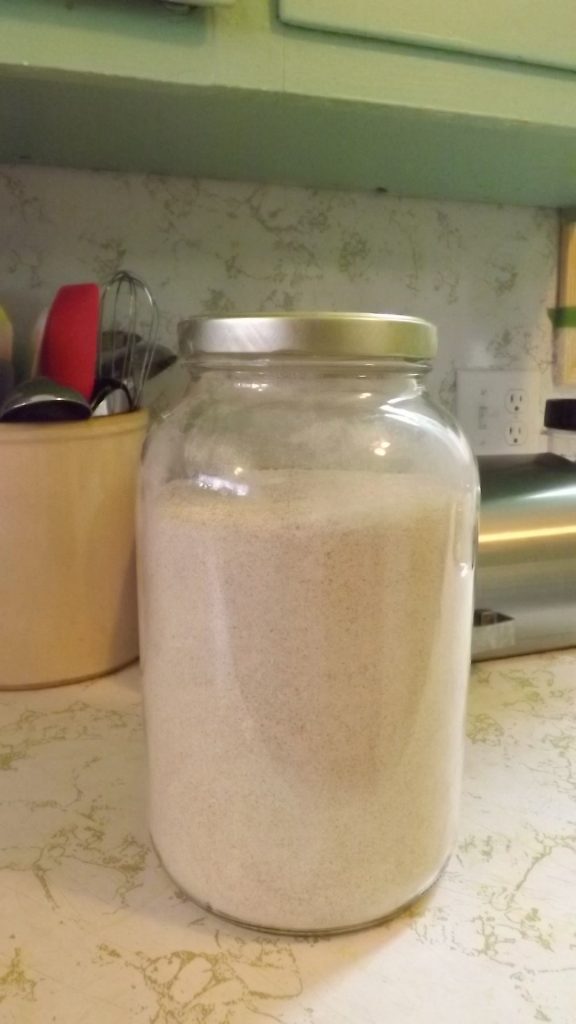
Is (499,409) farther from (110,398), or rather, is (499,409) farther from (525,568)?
(110,398)

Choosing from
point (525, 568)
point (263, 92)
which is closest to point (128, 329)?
→ point (263, 92)

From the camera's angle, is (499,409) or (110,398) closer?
(110,398)

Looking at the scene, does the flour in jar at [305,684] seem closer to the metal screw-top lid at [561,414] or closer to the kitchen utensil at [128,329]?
the kitchen utensil at [128,329]

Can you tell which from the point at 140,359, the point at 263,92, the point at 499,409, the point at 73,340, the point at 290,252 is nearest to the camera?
the point at 263,92

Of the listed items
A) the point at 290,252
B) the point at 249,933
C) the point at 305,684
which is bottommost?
the point at 249,933

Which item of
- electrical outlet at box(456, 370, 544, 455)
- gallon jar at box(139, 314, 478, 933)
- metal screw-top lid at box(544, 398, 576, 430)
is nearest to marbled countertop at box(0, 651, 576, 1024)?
gallon jar at box(139, 314, 478, 933)

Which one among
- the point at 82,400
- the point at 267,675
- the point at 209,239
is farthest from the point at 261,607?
the point at 209,239

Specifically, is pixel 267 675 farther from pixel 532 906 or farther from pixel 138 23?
pixel 138 23
